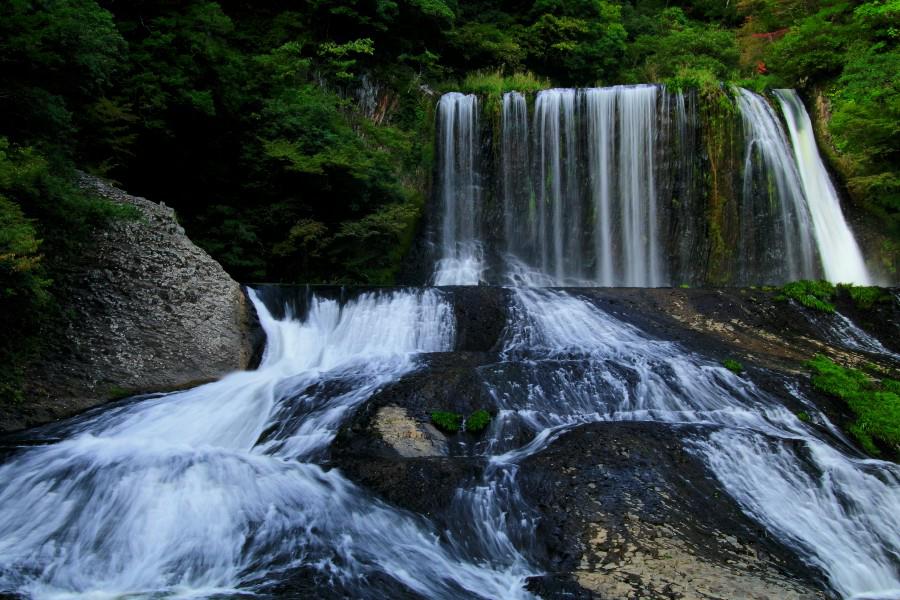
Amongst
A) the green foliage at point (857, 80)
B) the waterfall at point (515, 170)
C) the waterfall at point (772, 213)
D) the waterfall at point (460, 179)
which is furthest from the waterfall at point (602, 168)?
the green foliage at point (857, 80)

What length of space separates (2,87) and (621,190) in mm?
12671

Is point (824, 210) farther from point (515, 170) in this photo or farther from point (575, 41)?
point (575, 41)

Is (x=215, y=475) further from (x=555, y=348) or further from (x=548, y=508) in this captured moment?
(x=555, y=348)

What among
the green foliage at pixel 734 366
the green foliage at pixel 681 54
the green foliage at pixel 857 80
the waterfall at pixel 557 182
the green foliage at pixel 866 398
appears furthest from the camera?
the green foliage at pixel 681 54

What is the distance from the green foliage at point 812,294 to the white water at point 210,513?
702 centimetres

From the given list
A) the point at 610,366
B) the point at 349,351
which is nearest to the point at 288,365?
the point at 349,351

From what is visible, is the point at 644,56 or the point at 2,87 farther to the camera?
the point at 644,56

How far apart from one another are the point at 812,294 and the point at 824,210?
6103 millimetres

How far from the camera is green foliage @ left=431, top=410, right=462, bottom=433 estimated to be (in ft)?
21.5

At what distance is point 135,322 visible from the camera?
→ 8.27m

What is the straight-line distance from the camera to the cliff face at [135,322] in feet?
24.3

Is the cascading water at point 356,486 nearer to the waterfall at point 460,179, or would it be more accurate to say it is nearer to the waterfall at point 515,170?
the waterfall at point 460,179

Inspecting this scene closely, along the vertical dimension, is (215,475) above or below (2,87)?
below

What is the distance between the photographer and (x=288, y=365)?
30.3 feet
